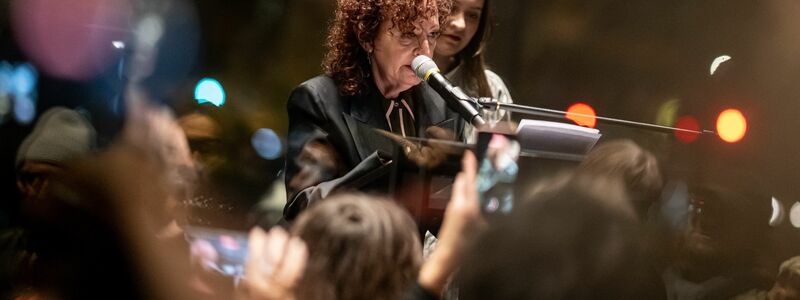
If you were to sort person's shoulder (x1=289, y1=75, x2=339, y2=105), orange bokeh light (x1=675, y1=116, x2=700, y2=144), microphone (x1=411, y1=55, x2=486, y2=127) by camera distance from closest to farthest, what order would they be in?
microphone (x1=411, y1=55, x2=486, y2=127)
person's shoulder (x1=289, y1=75, x2=339, y2=105)
orange bokeh light (x1=675, y1=116, x2=700, y2=144)

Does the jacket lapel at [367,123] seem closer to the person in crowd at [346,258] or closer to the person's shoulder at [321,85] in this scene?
the person's shoulder at [321,85]

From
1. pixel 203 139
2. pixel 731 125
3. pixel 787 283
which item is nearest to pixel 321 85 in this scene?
pixel 203 139

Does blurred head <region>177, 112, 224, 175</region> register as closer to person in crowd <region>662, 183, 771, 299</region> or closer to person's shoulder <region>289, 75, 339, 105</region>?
person's shoulder <region>289, 75, 339, 105</region>

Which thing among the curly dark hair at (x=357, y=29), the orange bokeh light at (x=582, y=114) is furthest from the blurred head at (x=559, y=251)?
the curly dark hair at (x=357, y=29)

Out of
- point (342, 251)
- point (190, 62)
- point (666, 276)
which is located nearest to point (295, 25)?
point (190, 62)

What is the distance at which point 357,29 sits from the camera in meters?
2.33

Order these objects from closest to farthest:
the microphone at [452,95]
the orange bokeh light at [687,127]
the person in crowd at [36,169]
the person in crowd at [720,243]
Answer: the person in crowd at [36,169], the microphone at [452,95], the orange bokeh light at [687,127], the person in crowd at [720,243]

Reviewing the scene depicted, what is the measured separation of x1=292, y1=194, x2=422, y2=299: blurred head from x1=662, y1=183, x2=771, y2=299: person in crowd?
3.83 feet

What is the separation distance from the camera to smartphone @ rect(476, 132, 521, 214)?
2.22 m

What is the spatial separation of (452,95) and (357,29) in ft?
1.12

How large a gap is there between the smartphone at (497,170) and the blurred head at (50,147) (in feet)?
2.95

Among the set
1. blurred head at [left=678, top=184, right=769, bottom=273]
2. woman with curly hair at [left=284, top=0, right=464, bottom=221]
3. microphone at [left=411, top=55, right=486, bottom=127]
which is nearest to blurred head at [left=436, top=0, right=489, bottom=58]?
woman with curly hair at [left=284, top=0, right=464, bottom=221]

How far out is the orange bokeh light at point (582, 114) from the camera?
2.58m

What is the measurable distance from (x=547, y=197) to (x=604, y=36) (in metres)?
0.68
